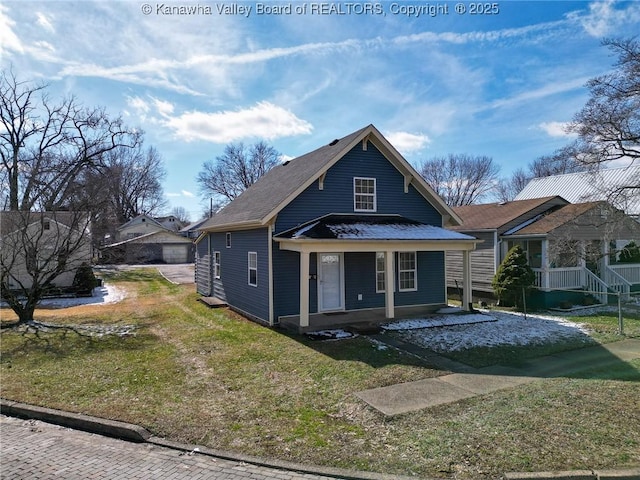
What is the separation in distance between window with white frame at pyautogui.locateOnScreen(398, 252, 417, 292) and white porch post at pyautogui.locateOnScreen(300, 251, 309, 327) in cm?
466

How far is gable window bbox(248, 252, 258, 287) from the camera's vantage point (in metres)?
Result: 14.2

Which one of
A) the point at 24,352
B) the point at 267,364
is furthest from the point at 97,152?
the point at 267,364

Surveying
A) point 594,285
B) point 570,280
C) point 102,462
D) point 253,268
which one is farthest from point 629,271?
point 102,462

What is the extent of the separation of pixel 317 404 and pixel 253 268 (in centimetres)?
825

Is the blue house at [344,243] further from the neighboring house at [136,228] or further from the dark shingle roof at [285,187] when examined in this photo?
the neighboring house at [136,228]

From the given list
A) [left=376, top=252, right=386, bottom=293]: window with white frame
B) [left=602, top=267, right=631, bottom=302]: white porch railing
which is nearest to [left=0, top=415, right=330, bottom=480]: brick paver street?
[left=376, top=252, right=386, bottom=293]: window with white frame

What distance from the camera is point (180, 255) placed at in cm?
5231

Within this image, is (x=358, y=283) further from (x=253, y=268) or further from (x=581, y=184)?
(x=581, y=184)

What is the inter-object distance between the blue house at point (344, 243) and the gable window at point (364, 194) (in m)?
0.04

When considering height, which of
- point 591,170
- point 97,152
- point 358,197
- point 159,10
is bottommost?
point 358,197

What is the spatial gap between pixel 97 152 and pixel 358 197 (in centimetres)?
2951

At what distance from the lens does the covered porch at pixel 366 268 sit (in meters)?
12.3

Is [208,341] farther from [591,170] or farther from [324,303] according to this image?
[591,170]

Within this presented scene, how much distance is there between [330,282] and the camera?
14102 mm
